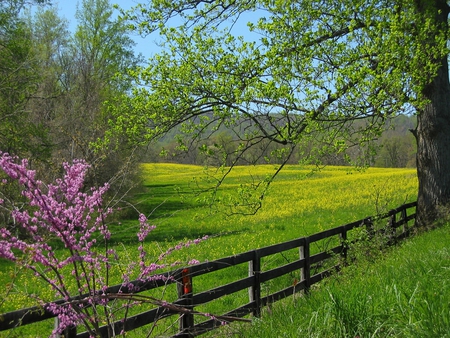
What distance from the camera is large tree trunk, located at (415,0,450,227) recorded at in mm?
12859

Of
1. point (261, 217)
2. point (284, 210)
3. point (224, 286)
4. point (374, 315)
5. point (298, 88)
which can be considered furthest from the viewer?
point (284, 210)

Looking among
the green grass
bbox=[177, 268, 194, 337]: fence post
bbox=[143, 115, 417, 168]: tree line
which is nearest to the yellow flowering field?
bbox=[143, 115, 417, 168]: tree line

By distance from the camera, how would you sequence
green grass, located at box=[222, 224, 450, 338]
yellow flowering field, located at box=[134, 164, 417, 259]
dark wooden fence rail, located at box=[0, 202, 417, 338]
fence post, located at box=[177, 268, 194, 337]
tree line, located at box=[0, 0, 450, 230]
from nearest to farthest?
1. green grass, located at box=[222, 224, 450, 338]
2. dark wooden fence rail, located at box=[0, 202, 417, 338]
3. fence post, located at box=[177, 268, 194, 337]
4. tree line, located at box=[0, 0, 450, 230]
5. yellow flowering field, located at box=[134, 164, 417, 259]

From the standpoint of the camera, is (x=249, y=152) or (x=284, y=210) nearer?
(x=249, y=152)

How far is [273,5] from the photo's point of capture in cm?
Result: 1143

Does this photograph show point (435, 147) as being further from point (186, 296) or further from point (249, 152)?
point (186, 296)

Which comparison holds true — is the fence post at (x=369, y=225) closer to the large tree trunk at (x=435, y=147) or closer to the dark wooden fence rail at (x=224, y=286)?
the dark wooden fence rail at (x=224, y=286)

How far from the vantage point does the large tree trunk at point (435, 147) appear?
12.9m

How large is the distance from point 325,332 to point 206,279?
31.1 ft

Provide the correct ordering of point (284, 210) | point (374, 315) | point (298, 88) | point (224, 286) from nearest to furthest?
point (374, 315)
point (224, 286)
point (298, 88)
point (284, 210)

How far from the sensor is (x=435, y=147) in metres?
13.1

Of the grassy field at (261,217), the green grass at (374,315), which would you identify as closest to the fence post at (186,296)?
the green grass at (374,315)

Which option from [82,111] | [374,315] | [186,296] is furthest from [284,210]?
[374,315]

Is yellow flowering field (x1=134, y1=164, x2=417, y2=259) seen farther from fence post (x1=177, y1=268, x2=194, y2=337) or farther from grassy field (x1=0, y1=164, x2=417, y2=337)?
fence post (x1=177, y1=268, x2=194, y2=337)
